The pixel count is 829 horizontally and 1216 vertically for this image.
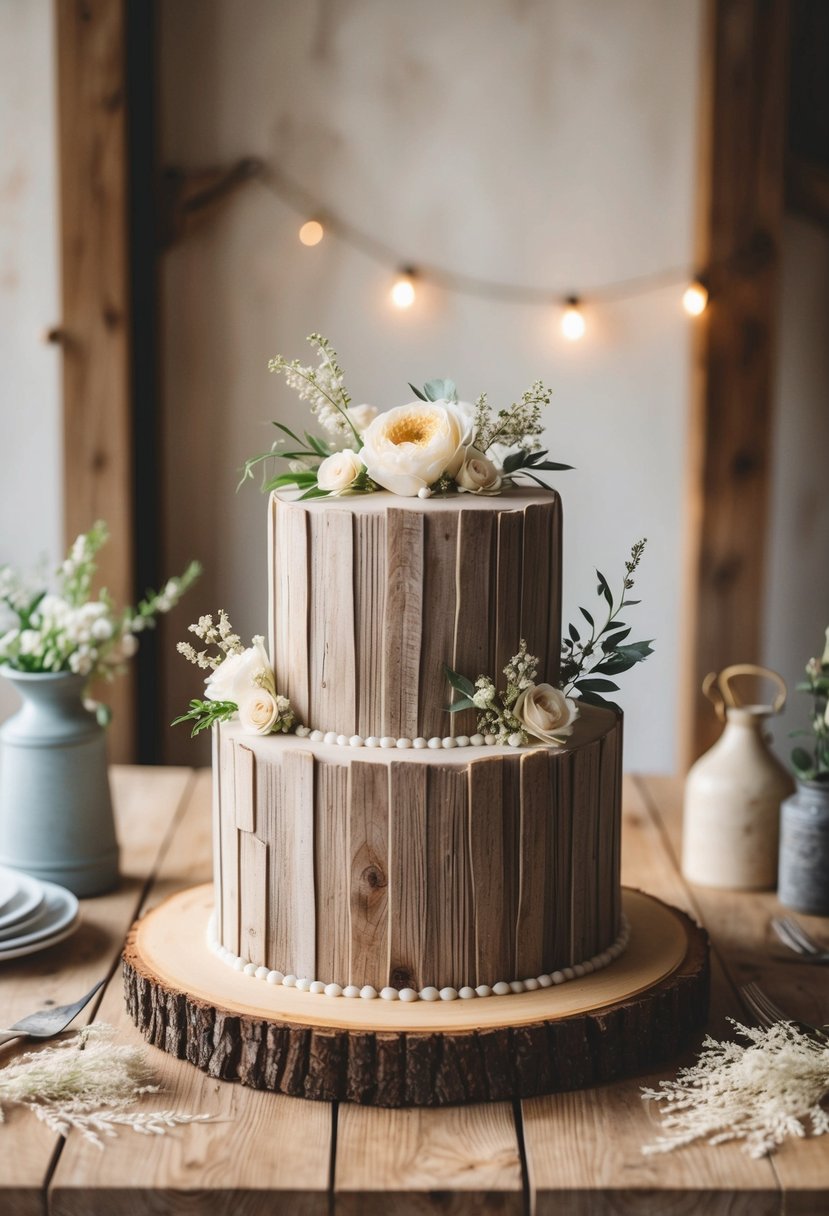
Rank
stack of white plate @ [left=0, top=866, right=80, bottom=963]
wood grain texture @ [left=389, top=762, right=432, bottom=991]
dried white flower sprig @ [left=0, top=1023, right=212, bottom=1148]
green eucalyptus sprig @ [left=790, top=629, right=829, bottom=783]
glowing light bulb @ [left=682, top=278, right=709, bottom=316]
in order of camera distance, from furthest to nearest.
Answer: glowing light bulb @ [left=682, top=278, right=709, bottom=316] < green eucalyptus sprig @ [left=790, top=629, right=829, bottom=783] < stack of white plate @ [left=0, top=866, right=80, bottom=963] < wood grain texture @ [left=389, top=762, right=432, bottom=991] < dried white flower sprig @ [left=0, top=1023, right=212, bottom=1148]

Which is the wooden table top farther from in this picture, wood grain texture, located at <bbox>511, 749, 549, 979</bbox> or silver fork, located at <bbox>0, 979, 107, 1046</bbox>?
wood grain texture, located at <bbox>511, 749, 549, 979</bbox>

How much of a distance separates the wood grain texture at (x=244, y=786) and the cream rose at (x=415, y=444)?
36 cm

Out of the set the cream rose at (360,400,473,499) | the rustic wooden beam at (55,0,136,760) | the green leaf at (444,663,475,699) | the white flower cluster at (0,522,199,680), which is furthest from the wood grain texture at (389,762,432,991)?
the rustic wooden beam at (55,0,136,760)

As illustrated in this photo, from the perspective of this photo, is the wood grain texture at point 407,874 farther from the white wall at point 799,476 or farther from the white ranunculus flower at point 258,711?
the white wall at point 799,476

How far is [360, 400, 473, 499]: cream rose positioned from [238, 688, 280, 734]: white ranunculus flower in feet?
0.95

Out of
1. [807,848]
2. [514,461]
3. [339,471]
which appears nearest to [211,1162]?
[339,471]

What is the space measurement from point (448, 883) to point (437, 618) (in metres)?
0.30

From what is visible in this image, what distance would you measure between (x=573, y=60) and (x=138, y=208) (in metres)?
1.21

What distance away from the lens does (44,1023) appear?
5.05ft

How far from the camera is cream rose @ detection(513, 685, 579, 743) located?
4.88ft

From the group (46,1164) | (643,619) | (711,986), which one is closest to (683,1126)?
(711,986)

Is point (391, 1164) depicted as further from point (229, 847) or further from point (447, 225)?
point (447, 225)

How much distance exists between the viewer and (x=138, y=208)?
11.2 feet

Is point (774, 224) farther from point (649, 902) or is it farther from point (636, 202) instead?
point (649, 902)
